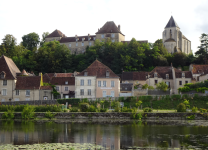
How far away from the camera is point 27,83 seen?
54250 millimetres

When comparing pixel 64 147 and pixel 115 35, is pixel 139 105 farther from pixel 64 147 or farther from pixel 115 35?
pixel 115 35

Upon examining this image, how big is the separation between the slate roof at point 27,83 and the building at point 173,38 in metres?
47.2

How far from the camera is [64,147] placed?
70.8ft

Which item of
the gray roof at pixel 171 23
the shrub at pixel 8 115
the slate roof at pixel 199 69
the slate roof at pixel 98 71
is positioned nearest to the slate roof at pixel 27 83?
the slate roof at pixel 98 71

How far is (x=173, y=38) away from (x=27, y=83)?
2023 inches

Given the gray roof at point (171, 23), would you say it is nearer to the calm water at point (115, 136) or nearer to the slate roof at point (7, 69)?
the slate roof at point (7, 69)

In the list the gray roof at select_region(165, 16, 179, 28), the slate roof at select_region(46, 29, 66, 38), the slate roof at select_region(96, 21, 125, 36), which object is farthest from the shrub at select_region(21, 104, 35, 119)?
the slate roof at select_region(46, 29, 66, 38)

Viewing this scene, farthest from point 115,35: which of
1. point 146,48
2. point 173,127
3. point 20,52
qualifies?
point 173,127

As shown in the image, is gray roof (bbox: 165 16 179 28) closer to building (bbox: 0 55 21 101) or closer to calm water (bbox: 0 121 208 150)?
building (bbox: 0 55 21 101)

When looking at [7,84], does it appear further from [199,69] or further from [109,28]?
[109,28]

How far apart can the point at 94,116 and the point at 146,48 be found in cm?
4999

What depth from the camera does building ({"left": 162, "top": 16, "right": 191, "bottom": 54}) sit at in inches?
3610

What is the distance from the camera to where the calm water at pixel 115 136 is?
2359 centimetres

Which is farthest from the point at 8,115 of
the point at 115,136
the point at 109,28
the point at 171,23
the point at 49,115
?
the point at 171,23
